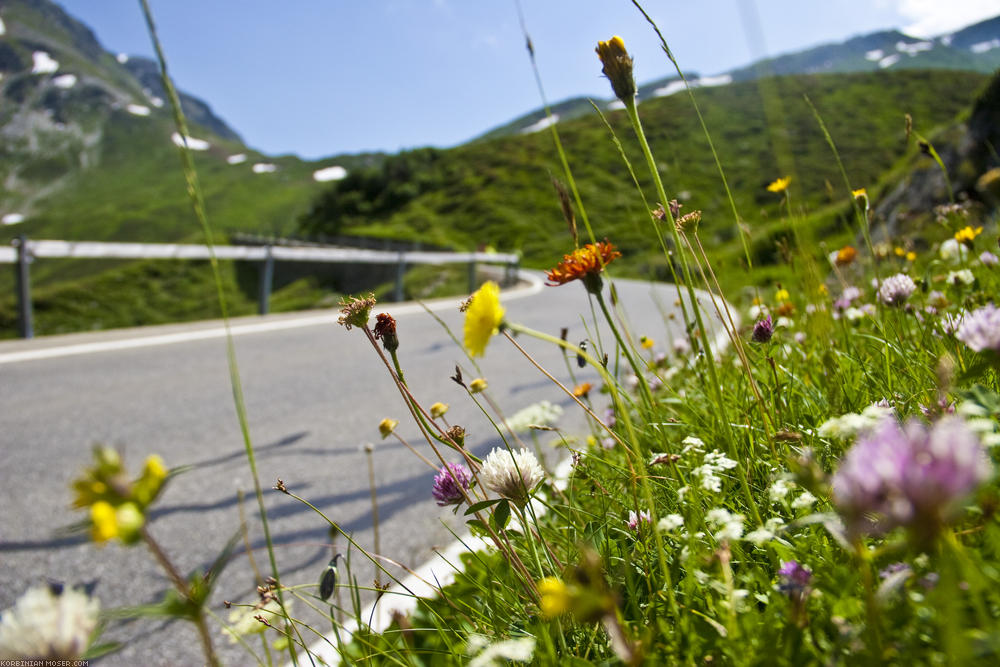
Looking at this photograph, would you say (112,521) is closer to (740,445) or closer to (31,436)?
(740,445)

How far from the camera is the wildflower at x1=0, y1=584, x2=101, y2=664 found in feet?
1.31

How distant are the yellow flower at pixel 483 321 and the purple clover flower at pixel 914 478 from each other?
377mm

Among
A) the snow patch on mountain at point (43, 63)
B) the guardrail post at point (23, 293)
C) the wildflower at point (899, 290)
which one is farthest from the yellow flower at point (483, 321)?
the snow patch on mountain at point (43, 63)

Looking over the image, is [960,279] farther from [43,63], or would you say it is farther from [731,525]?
[43,63]

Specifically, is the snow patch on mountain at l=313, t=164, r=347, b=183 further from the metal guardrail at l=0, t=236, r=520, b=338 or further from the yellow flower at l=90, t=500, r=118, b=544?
the yellow flower at l=90, t=500, r=118, b=544

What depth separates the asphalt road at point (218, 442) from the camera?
64.9 inches

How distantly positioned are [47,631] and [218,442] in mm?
2378

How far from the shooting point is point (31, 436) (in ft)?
8.04

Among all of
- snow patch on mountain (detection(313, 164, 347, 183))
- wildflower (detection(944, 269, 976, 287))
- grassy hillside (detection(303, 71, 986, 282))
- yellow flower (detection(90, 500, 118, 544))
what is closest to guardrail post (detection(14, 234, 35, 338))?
yellow flower (detection(90, 500, 118, 544))

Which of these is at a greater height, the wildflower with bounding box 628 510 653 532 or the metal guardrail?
the metal guardrail

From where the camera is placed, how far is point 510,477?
837 mm

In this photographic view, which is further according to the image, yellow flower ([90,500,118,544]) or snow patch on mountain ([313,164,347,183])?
snow patch on mountain ([313,164,347,183])

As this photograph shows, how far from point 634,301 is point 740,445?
7871 millimetres

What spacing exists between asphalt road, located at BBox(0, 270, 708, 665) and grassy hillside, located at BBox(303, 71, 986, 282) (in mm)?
24207
